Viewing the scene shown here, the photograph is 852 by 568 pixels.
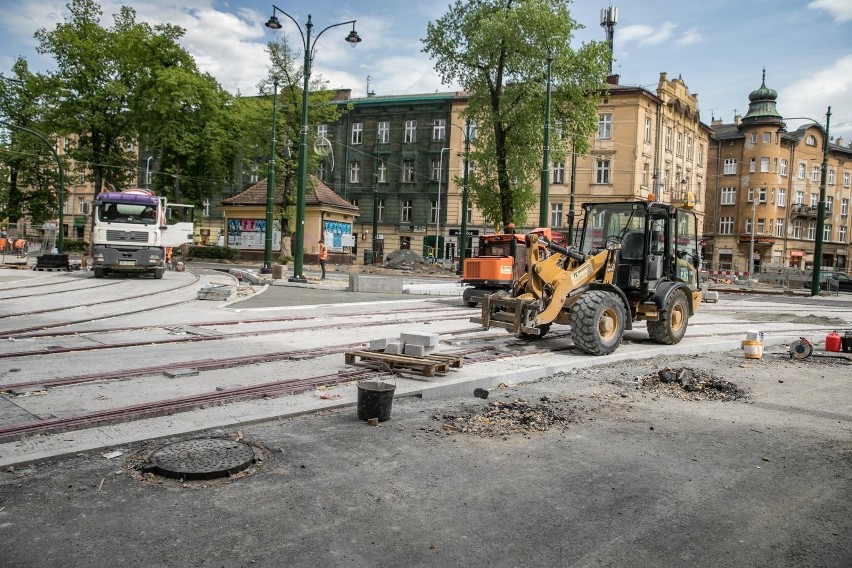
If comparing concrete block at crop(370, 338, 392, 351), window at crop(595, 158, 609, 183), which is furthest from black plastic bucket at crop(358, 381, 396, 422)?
window at crop(595, 158, 609, 183)

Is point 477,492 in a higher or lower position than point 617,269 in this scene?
lower

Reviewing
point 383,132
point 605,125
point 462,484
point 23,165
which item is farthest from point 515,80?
point 23,165

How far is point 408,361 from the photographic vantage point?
816 centimetres

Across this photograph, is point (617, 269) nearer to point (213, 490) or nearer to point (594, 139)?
point (213, 490)

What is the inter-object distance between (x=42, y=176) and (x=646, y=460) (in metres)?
59.8

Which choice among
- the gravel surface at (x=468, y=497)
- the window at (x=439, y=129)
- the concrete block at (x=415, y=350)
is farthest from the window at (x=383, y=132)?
the gravel surface at (x=468, y=497)

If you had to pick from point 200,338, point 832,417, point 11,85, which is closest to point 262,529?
point 832,417

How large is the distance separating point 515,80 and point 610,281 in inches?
952

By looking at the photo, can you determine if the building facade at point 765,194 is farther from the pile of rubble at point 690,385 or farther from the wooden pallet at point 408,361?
the wooden pallet at point 408,361

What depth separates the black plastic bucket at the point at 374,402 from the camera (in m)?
6.13

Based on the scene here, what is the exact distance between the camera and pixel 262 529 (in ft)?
12.4

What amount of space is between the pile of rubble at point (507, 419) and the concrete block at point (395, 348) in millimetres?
1873

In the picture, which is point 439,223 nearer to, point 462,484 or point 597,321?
point 597,321

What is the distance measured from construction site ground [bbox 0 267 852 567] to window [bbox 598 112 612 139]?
44.9 metres
